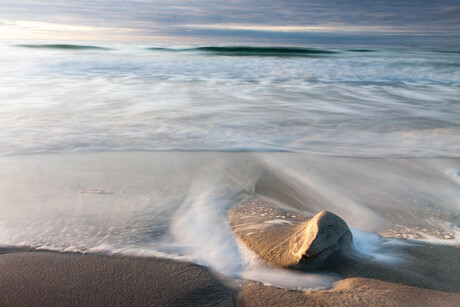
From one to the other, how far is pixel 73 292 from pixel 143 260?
323 millimetres

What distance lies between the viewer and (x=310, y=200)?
96.4 inches

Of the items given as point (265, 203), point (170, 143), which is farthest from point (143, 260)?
point (170, 143)

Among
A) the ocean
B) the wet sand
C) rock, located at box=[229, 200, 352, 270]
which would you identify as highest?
rock, located at box=[229, 200, 352, 270]

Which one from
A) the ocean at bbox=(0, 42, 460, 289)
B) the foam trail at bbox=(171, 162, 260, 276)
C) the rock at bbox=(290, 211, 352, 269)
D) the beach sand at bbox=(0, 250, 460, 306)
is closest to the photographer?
the beach sand at bbox=(0, 250, 460, 306)

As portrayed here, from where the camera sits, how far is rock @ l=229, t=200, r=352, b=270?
1.59m

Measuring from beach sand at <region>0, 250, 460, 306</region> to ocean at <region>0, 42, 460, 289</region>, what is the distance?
10 centimetres

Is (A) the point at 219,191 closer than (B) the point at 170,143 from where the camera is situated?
Yes

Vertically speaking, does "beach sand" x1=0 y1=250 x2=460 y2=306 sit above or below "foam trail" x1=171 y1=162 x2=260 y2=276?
above

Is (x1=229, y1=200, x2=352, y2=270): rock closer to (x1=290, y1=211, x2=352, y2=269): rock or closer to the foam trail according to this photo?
(x1=290, y1=211, x2=352, y2=269): rock

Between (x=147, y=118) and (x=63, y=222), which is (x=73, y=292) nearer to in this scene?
(x=63, y=222)

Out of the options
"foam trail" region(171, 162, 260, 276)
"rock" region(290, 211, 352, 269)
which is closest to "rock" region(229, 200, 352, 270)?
"rock" region(290, 211, 352, 269)

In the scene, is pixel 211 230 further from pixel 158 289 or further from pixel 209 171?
pixel 209 171

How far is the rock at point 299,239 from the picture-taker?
1590 millimetres

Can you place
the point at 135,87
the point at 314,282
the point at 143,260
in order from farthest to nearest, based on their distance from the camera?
1. the point at 135,87
2. the point at 143,260
3. the point at 314,282
